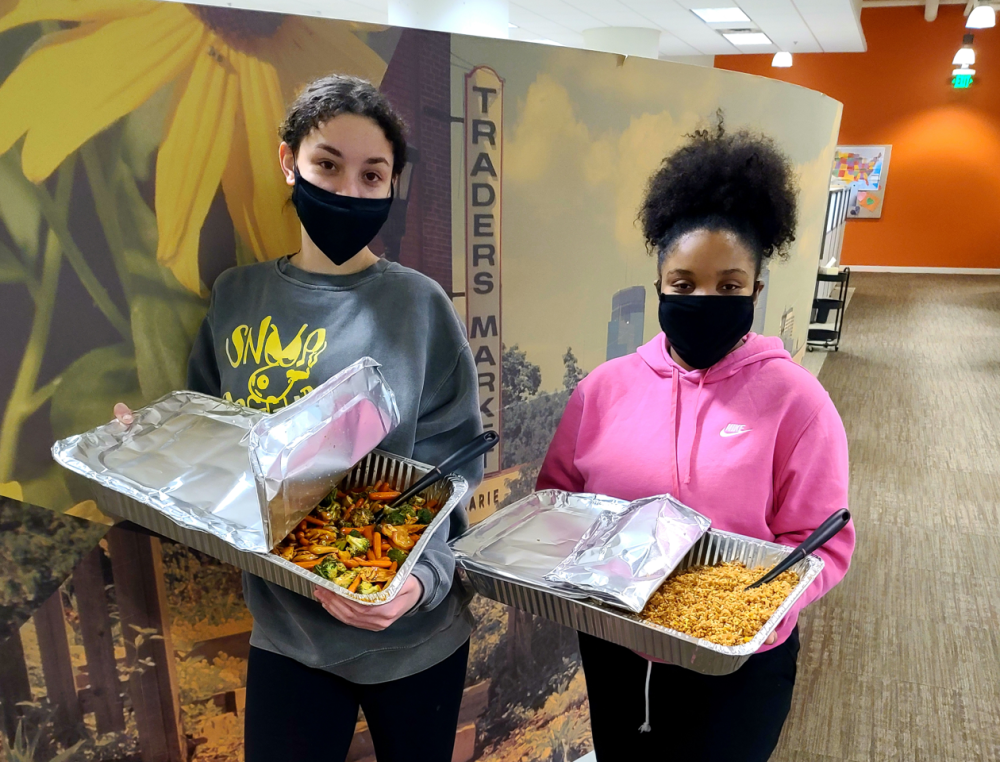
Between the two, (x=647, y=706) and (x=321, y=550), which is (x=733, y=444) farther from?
(x=321, y=550)

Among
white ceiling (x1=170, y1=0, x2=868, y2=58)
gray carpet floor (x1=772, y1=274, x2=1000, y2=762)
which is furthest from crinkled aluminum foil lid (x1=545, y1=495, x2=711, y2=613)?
white ceiling (x1=170, y1=0, x2=868, y2=58)

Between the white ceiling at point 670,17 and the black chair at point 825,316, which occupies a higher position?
the white ceiling at point 670,17

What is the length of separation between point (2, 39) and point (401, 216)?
0.72 meters

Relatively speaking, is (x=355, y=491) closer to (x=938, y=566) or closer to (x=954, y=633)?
(x=954, y=633)

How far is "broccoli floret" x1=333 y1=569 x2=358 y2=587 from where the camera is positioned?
1.04 meters

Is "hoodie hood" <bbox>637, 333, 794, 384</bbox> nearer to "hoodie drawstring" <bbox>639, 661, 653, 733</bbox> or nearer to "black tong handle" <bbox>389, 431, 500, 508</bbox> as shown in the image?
"black tong handle" <bbox>389, 431, 500, 508</bbox>

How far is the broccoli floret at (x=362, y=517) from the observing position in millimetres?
1150

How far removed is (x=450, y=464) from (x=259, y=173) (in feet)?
2.29

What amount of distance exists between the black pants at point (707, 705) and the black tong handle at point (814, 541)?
22 centimetres

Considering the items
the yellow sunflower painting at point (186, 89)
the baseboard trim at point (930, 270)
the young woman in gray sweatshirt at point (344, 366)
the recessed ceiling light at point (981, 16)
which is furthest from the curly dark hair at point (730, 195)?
the baseboard trim at point (930, 270)

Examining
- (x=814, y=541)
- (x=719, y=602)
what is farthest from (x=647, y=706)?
(x=814, y=541)

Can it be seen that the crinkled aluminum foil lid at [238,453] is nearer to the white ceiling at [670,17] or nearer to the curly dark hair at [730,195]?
the curly dark hair at [730,195]

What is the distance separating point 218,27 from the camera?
51.3 inches

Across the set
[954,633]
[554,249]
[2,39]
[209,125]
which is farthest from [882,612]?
[2,39]
